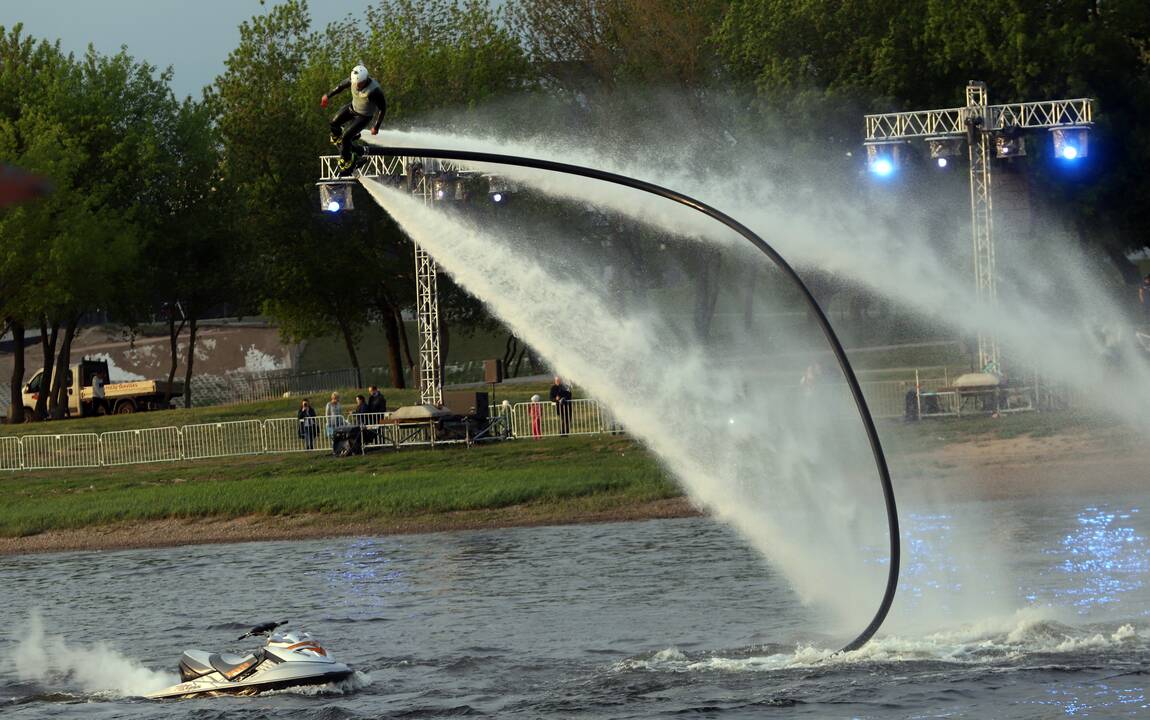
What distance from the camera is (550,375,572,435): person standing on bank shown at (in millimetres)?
51281

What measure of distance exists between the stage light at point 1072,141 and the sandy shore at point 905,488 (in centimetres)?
878

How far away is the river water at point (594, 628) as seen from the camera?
20.3 m

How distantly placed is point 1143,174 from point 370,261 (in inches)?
1447

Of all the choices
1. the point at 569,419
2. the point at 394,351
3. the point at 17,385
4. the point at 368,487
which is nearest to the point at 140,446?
the point at 368,487

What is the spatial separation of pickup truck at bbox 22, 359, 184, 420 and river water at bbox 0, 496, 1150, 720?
40887 mm

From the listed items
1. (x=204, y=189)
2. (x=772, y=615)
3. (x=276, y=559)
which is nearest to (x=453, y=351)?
(x=204, y=189)

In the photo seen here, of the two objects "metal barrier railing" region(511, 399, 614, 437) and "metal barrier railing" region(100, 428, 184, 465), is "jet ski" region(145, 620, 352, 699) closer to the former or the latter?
"metal barrier railing" region(511, 399, 614, 437)

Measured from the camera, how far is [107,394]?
80.9 meters

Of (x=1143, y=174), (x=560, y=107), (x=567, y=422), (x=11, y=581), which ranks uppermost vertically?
(x=560, y=107)

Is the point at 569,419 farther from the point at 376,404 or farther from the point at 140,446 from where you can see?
the point at 140,446

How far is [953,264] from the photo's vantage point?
181ft

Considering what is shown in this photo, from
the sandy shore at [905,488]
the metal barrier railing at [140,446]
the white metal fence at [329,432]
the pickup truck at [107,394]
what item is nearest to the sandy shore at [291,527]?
the sandy shore at [905,488]

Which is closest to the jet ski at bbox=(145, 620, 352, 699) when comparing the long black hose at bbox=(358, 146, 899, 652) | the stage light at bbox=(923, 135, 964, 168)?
the long black hose at bbox=(358, 146, 899, 652)

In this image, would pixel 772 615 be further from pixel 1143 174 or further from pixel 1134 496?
pixel 1143 174
